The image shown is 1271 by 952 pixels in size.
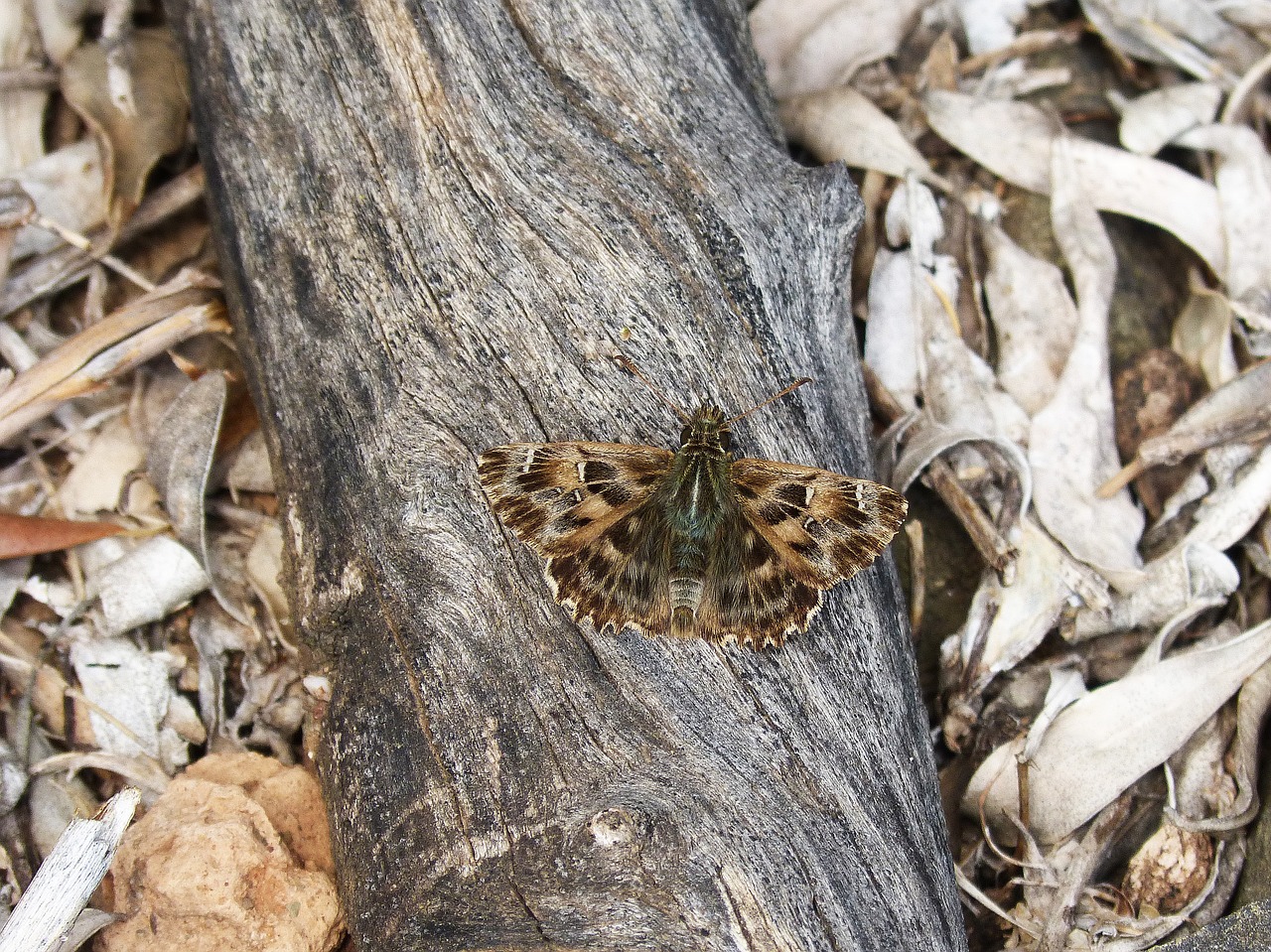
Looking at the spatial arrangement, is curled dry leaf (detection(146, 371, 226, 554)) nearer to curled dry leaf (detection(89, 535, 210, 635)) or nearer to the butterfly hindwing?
curled dry leaf (detection(89, 535, 210, 635))

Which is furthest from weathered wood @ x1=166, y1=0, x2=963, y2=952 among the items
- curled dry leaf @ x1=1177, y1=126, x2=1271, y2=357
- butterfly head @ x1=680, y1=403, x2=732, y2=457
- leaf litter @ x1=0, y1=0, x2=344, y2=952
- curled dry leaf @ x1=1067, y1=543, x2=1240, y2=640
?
curled dry leaf @ x1=1177, y1=126, x2=1271, y2=357

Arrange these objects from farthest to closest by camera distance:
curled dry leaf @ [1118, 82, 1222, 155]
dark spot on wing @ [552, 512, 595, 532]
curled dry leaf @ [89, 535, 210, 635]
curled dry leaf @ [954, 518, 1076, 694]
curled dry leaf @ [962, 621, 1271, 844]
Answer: curled dry leaf @ [1118, 82, 1222, 155] < curled dry leaf @ [89, 535, 210, 635] < curled dry leaf @ [954, 518, 1076, 694] < curled dry leaf @ [962, 621, 1271, 844] < dark spot on wing @ [552, 512, 595, 532]

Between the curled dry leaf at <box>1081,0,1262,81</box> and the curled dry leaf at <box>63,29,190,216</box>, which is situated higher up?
the curled dry leaf at <box>1081,0,1262,81</box>

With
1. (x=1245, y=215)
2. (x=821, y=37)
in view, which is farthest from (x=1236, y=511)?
(x=821, y=37)

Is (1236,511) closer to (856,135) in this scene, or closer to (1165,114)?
(1165,114)

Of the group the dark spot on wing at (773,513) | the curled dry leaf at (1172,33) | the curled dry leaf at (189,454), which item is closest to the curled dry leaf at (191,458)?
the curled dry leaf at (189,454)

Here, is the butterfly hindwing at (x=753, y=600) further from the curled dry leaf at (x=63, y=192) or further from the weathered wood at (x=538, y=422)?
the curled dry leaf at (x=63, y=192)

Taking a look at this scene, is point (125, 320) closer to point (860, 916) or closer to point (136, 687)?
point (136, 687)

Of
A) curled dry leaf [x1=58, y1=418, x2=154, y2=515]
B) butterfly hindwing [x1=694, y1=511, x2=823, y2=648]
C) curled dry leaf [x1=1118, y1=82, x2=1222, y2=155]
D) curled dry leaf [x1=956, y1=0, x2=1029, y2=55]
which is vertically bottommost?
curled dry leaf [x1=58, y1=418, x2=154, y2=515]
